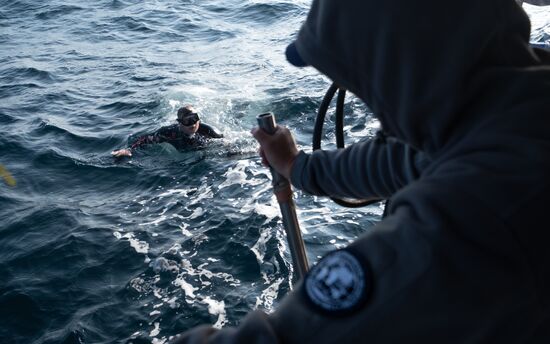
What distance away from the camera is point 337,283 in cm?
80


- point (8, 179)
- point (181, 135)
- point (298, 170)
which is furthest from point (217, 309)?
point (181, 135)

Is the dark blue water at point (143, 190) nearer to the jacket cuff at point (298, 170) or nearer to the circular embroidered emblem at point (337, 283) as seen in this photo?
the jacket cuff at point (298, 170)

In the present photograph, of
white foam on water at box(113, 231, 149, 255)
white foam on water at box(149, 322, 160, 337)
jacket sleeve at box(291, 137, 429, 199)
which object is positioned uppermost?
jacket sleeve at box(291, 137, 429, 199)

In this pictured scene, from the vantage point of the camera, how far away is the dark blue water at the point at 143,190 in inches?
190

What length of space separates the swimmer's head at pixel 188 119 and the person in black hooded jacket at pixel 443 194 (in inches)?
291

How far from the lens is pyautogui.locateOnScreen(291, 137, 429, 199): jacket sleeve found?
1537mm

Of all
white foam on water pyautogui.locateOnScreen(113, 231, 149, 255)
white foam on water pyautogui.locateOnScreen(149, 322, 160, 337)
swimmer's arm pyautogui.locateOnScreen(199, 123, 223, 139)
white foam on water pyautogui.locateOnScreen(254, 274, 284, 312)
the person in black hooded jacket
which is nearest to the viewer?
the person in black hooded jacket

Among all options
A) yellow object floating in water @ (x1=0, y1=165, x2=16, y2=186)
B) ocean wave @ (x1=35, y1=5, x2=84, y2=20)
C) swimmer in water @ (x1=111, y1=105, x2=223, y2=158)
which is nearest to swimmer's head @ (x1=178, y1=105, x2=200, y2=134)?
swimmer in water @ (x1=111, y1=105, x2=223, y2=158)

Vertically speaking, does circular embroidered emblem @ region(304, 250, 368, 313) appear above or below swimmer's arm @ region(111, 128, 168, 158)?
above

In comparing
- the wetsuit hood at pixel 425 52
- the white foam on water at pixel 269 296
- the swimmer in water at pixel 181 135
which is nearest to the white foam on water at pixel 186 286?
the white foam on water at pixel 269 296

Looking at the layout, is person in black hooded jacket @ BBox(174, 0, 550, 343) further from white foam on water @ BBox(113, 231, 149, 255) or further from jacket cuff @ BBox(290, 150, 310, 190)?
white foam on water @ BBox(113, 231, 149, 255)

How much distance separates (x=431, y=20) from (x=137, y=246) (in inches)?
202

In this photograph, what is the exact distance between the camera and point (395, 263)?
0.78 metres

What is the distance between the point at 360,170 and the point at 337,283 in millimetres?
905
